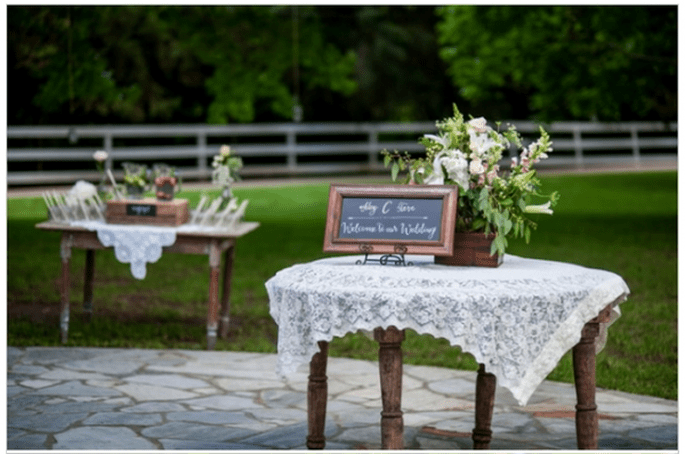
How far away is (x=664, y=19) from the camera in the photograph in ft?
49.9

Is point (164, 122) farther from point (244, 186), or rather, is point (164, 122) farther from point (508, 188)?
point (508, 188)

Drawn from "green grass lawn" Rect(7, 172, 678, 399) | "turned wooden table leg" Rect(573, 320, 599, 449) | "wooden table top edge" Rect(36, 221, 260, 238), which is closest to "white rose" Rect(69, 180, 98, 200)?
"wooden table top edge" Rect(36, 221, 260, 238)

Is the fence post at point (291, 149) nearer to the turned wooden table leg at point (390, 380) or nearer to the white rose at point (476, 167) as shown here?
the white rose at point (476, 167)

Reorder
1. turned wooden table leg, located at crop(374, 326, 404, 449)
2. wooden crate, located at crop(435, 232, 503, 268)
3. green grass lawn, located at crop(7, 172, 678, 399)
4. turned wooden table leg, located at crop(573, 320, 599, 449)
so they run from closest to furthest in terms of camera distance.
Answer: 1. turned wooden table leg, located at crop(374, 326, 404, 449)
2. turned wooden table leg, located at crop(573, 320, 599, 449)
3. wooden crate, located at crop(435, 232, 503, 268)
4. green grass lawn, located at crop(7, 172, 678, 399)

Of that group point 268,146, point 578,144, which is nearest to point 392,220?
point 268,146

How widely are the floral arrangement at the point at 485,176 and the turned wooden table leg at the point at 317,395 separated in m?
0.85

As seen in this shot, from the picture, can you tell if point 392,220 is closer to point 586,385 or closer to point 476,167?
point 476,167

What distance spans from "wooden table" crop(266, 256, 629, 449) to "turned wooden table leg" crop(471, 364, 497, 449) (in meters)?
0.66

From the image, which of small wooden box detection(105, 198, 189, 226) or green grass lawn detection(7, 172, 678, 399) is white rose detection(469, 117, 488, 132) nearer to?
green grass lawn detection(7, 172, 678, 399)

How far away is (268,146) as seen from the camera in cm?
2605

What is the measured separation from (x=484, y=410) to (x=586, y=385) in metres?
0.75

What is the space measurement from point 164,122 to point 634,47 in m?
14.1

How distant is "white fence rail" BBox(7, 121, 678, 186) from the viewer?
23.5 metres

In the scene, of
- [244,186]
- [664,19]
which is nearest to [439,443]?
[664,19]
